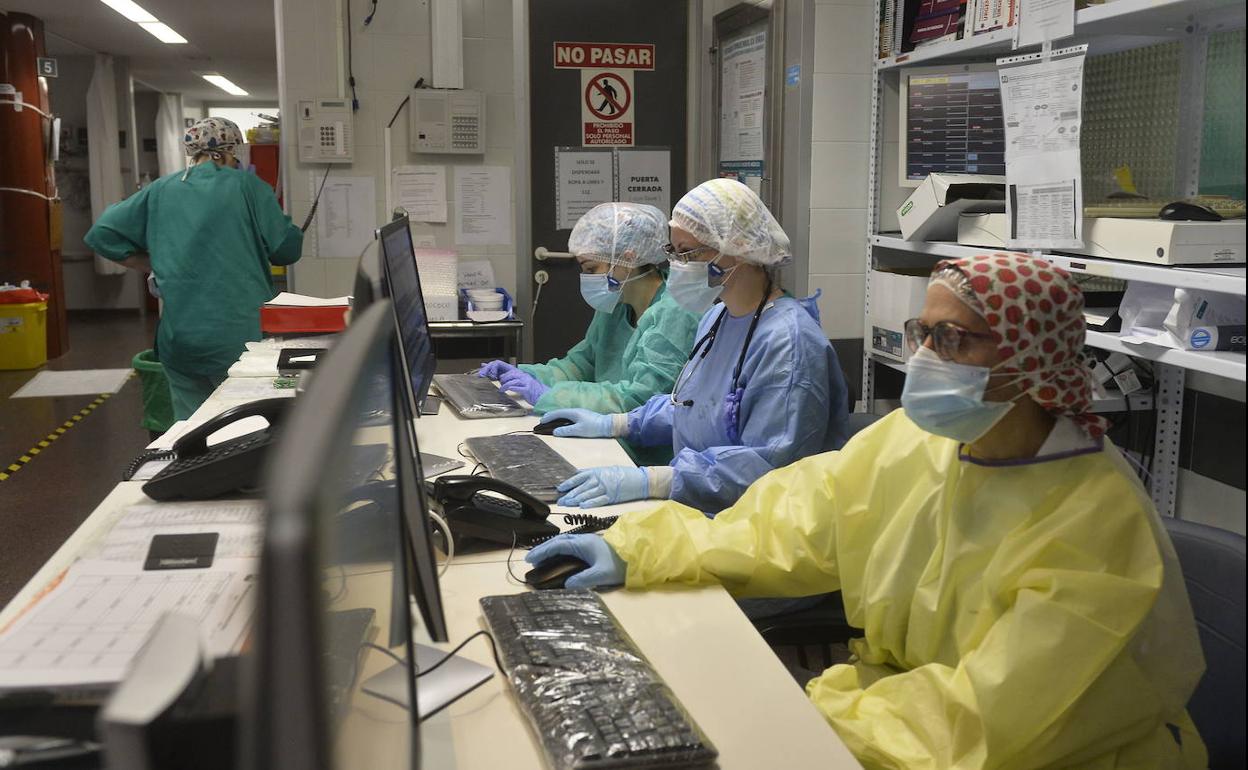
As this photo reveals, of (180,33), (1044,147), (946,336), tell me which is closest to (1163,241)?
(1044,147)

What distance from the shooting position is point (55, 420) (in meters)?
6.04

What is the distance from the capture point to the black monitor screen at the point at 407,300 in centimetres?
175

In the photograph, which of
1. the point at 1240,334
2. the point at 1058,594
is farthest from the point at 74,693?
the point at 1240,334

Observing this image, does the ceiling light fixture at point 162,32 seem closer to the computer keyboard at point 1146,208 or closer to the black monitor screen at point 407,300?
the black monitor screen at point 407,300

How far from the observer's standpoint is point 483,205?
4.83m

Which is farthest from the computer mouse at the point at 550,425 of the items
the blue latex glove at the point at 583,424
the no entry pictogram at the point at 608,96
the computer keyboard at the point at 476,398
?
the no entry pictogram at the point at 608,96

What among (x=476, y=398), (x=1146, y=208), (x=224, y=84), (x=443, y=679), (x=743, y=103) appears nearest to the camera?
(x=443, y=679)

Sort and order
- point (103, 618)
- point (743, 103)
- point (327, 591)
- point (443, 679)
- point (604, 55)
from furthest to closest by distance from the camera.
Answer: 1. point (604, 55)
2. point (743, 103)
3. point (443, 679)
4. point (103, 618)
5. point (327, 591)

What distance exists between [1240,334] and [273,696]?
6.74 feet

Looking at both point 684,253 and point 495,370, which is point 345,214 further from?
point 684,253

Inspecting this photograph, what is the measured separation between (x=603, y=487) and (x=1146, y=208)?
4.21 feet

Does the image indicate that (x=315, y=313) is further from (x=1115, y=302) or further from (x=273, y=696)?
(x=273, y=696)

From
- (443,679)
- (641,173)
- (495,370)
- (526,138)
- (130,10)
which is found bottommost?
(443,679)

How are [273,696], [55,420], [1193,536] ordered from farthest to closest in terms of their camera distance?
[55,420] < [1193,536] < [273,696]
